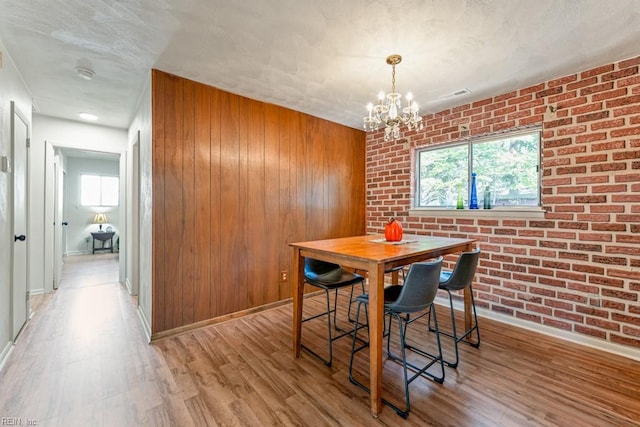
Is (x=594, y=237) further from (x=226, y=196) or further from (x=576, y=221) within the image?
(x=226, y=196)

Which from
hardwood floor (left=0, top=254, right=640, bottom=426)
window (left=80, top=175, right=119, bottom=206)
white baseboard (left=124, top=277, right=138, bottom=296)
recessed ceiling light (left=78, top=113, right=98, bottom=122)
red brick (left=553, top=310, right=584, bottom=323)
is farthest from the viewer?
window (left=80, top=175, right=119, bottom=206)

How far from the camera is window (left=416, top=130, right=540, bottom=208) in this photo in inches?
111

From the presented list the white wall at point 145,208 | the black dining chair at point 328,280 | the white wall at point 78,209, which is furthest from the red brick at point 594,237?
the white wall at point 78,209

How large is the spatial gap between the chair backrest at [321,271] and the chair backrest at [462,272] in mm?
853

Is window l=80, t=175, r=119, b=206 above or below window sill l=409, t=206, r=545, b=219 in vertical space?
above

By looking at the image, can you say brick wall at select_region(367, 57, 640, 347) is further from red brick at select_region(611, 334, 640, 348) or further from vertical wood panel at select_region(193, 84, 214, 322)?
vertical wood panel at select_region(193, 84, 214, 322)

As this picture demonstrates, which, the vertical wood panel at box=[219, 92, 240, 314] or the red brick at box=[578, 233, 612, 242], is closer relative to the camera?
the red brick at box=[578, 233, 612, 242]

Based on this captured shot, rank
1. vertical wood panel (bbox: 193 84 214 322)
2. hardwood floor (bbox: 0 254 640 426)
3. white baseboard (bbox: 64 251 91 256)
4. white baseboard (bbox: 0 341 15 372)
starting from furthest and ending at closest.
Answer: white baseboard (bbox: 64 251 91 256)
vertical wood panel (bbox: 193 84 214 322)
white baseboard (bbox: 0 341 15 372)
hardwood floor (bbox: 0 254 640 426)

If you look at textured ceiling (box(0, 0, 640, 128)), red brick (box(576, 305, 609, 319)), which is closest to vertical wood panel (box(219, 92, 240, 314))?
textured ceiling (box(0, 0, 640, 128))

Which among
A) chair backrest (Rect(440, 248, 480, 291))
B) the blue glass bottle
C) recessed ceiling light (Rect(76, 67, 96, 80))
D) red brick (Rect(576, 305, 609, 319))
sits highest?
recessed ceiling light (Rect(76, 67, 96, 80))

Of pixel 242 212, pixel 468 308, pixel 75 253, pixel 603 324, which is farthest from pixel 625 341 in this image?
pixel 75 253

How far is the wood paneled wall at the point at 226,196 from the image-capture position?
2.49 meters

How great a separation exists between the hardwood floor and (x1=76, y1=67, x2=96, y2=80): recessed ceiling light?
2.35 m

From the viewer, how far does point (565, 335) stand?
8.16 feet
